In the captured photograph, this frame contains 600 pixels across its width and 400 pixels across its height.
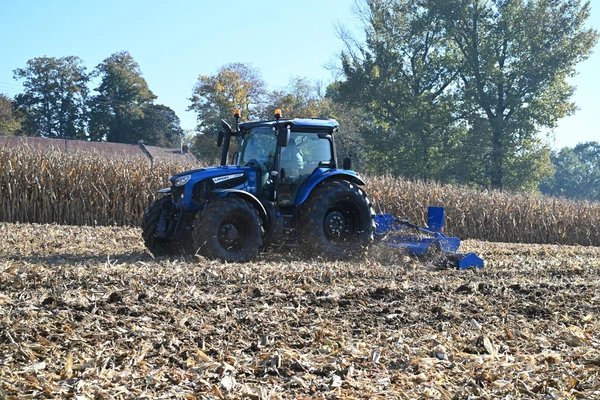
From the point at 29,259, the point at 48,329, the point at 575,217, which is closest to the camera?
the point at 48,329

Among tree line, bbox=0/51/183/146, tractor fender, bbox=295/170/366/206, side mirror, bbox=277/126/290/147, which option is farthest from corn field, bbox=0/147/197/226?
tree line, bbox=0/51/183/146

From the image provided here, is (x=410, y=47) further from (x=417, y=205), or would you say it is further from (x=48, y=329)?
(x=48, y=329)

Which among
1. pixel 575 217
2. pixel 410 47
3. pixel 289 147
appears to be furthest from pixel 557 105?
pixel 289 147

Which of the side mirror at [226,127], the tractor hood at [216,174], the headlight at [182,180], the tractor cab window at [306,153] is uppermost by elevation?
the side mirror at [226,127]

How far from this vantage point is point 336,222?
990 centimetres

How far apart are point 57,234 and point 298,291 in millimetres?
7144

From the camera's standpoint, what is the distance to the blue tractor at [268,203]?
8.89 meters

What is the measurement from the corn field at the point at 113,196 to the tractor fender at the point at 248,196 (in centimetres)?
727

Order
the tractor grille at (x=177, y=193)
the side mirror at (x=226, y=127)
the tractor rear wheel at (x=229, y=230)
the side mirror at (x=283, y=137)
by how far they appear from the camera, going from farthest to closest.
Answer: the side mirror at (x=226, y=127)
the tractor grille at (x=177, y=193)
the side mirror at (x=283, y=137)
the tractor rear wheel at (x=229, y=230)

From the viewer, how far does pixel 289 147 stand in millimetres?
9711

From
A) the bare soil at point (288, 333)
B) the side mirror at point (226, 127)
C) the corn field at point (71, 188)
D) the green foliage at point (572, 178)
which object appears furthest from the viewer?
the green foliage at point (572, 178)

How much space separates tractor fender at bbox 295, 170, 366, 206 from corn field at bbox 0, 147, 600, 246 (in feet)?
24.3

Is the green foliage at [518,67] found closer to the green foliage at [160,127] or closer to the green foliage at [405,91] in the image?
Result: the green foliage at [405,91]

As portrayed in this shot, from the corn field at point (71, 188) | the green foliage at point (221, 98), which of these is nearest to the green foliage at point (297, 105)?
the green foliage at point (221, 98)
